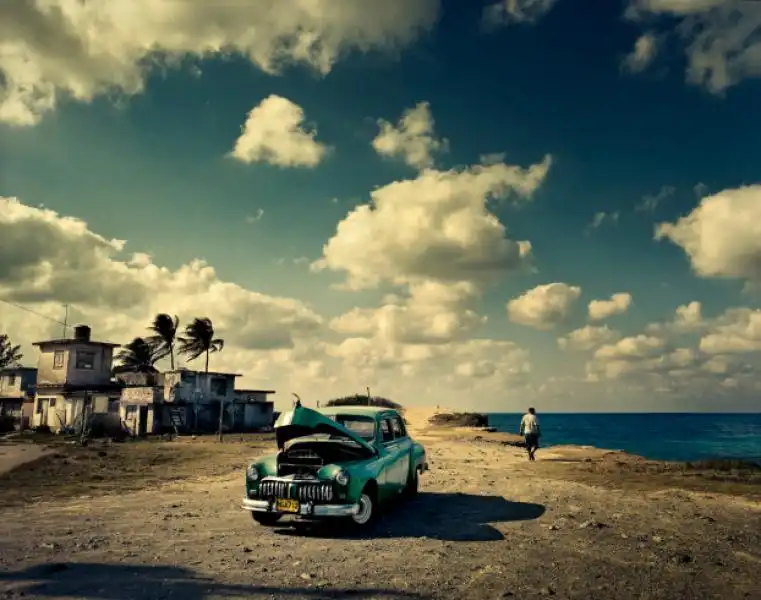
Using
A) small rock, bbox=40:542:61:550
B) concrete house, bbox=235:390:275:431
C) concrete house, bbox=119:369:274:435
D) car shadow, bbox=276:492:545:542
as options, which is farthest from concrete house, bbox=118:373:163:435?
small rock, bbox=40:542:61:550

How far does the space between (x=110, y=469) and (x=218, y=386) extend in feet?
97.0

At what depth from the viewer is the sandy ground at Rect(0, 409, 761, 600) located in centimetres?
648

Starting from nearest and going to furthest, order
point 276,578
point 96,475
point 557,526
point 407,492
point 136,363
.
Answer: point 276,578 < point 557,526 < point 407,492 < point 96,475 < point 136,363

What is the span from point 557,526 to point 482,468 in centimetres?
1020

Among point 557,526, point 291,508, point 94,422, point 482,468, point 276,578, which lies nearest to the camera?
point 276,578

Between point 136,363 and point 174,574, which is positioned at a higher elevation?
point 136,363

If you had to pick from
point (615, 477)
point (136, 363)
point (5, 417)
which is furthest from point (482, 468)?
point (136, 363)

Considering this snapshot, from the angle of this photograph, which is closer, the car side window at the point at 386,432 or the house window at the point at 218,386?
the car side window at the point at 386,432

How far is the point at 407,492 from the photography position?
12.1m

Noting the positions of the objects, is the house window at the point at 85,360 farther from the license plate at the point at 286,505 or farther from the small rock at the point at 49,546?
the license plate at the point at 286,505

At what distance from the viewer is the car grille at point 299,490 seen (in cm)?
909

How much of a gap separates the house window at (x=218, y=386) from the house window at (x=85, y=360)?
29.9 ft

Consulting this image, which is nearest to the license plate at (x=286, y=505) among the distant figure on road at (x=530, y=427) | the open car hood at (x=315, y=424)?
the open car hood at (x=315, y=424)

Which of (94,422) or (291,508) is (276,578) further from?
(94,422)
